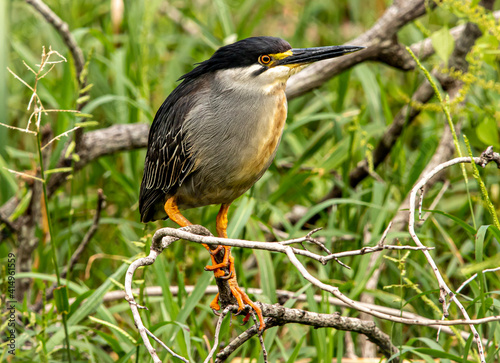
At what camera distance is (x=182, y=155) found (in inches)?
126

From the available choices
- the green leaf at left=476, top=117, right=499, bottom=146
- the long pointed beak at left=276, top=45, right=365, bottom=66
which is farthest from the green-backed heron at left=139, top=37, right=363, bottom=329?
the green leaf at left=476, top=117, right=499, bottom=146

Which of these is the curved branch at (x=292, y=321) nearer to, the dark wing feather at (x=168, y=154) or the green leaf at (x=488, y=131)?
the dark wing feather at (x=168, y=154)

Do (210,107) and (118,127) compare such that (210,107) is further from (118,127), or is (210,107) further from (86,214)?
(86,214)

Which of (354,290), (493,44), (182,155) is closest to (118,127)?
(182,155)

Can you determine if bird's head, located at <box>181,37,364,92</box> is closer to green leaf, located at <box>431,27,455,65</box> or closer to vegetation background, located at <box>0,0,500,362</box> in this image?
green leaf, located at <box>431,27,455,65</box>

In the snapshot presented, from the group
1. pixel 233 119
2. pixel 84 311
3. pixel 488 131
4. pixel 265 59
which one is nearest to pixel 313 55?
pixel 265 59

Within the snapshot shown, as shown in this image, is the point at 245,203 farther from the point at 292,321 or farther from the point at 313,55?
the point at 292,321

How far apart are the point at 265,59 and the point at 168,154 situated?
0.73 m

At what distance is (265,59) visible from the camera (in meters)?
3.09

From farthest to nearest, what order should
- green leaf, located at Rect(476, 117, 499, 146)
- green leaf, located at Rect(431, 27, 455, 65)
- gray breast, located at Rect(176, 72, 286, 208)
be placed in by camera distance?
green leaf, located at Rect(476, 117, 499, 146) → green leaf, located at Rect(431, 27, 455, 65) → gray breast, located at Rect(176, 72, 286, 208)

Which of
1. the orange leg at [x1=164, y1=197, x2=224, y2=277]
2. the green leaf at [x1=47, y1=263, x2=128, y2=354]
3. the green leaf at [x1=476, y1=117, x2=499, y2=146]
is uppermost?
the green leaf at [x1=476, y1=117, x2=499, y2=146]

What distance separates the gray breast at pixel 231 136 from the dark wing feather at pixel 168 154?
0.07 metres

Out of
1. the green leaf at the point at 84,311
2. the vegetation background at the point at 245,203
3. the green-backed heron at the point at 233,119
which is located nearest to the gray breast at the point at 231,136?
the green-backed heron at the point at 233,119

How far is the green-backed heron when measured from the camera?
304 centimetres
